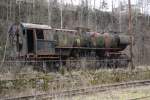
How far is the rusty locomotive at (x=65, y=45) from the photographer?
66.9ft

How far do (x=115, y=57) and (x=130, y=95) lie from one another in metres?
13.0

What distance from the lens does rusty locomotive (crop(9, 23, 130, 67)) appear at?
20.4 m

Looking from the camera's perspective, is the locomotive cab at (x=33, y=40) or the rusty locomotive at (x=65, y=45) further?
the rusty locomotive at (x=65, y=45)

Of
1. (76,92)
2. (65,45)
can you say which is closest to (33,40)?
(65,45)

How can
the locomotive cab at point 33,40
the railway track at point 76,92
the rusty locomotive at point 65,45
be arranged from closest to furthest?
the railway track at point 76,92, the locomotive cab at point 33,40, the rusty locomotive at point 65,45

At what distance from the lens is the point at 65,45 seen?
71.8 ft

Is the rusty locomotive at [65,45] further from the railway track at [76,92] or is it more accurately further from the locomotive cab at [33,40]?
the railway track at [76,92]

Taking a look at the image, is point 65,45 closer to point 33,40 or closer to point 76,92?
point 33,40

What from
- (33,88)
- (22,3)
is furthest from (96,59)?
(22,3)

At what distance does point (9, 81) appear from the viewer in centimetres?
1382

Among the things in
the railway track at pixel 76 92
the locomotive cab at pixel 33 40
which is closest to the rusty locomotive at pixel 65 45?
the locomotive cab at pixel 33 40

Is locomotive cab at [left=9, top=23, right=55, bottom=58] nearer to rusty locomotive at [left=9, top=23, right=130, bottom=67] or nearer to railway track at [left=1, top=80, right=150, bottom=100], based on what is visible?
rusty locomotive at [left=9, top=23, right=130, bottom=67]

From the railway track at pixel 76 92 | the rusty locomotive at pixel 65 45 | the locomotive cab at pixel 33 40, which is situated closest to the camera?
the railway track at pixel 76 92

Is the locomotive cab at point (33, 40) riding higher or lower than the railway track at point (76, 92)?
higher
